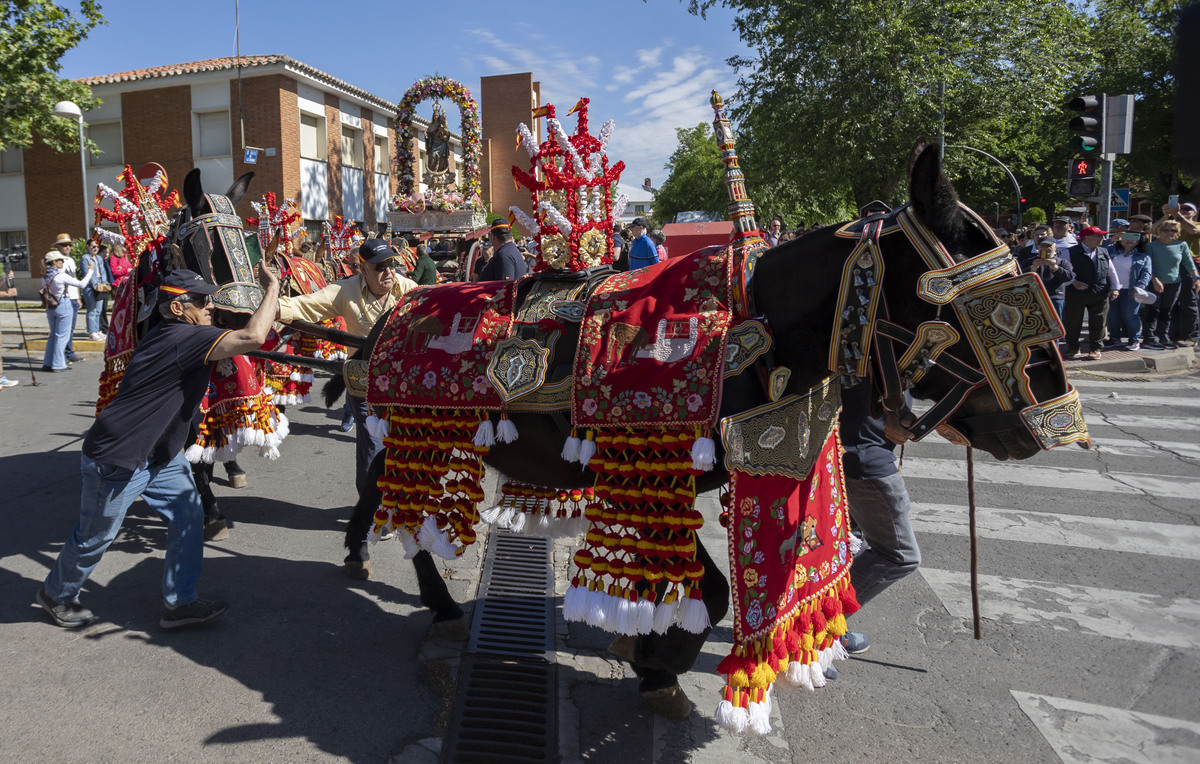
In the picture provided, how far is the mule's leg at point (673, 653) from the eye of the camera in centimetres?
290

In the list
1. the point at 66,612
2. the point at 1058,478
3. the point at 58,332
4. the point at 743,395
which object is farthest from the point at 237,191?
the point at 58,332

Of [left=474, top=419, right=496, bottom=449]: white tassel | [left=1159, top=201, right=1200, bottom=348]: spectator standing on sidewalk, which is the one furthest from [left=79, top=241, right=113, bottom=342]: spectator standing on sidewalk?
[left=1159, top=201, right=1200, bottom=348]: spectator standing on sidewalk

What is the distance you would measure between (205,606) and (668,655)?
2455 millimetres

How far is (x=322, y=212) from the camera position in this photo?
2762 cm

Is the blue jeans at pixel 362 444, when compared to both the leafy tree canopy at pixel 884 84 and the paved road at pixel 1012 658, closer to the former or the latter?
the paved road at pixel 1012 658

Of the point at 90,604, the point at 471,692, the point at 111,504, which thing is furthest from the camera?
the point at 90,604

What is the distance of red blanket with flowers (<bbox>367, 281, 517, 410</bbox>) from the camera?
10.2ft

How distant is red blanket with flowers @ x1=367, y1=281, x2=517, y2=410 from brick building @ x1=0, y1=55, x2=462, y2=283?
24467 millimetres

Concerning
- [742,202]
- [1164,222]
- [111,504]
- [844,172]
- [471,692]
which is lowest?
[471,692]

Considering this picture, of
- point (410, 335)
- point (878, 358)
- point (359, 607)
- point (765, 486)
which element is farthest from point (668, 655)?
point (359, 607)

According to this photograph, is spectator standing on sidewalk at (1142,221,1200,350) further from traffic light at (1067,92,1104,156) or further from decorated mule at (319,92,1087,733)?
decorated mule at (319,92,1087,733)

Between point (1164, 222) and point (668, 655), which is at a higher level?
point (1164, 222)

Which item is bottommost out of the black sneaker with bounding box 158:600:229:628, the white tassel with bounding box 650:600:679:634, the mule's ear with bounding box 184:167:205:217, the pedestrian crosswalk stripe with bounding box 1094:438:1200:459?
the black sneaker with bounding box 158:600:229:628

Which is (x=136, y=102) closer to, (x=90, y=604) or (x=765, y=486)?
(x=90, y=604)
